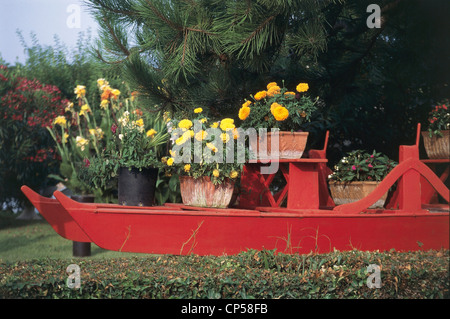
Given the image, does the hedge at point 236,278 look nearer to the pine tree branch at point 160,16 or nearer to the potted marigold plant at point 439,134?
the potted marigold plant at point 439,134

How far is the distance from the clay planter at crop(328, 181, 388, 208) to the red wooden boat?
43 cm

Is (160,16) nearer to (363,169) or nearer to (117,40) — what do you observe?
(117,40)

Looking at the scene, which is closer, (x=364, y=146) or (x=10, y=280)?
(x=10, y=280)

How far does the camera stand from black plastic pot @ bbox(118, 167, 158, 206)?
5.14 metres

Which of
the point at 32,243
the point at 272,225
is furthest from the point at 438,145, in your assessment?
the point at 32,243

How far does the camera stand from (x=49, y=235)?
9.11 meters

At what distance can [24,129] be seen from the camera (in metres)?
9.62

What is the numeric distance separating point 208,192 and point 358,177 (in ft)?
4.95

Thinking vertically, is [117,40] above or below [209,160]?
above

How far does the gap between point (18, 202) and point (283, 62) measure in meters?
6.92

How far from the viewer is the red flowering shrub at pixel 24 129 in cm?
943
